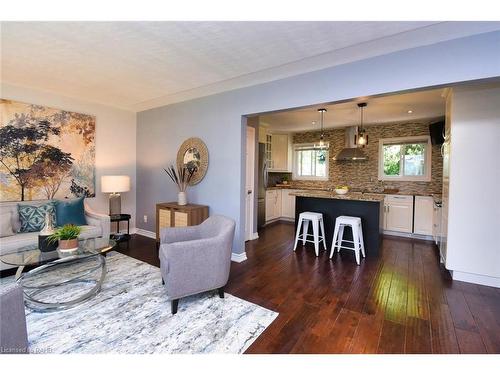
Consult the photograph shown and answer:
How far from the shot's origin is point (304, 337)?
1862mm

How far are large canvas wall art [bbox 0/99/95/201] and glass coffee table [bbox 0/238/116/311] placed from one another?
1454 mm

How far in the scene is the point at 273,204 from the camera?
640cm

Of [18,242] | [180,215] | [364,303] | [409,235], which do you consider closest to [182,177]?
[180,215]

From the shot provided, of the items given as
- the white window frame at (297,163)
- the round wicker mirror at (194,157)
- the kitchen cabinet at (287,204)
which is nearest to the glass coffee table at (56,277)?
the round wicker mirror at (194,157)

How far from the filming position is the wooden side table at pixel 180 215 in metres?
3.63

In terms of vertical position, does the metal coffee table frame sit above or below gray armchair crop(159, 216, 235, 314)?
below

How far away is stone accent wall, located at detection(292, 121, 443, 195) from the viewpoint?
5.21m

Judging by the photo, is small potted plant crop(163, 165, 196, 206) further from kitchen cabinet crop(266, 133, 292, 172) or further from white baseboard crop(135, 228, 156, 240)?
kitchen cabinet crop(266, 133, 292, 172)

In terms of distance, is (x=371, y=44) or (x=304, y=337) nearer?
(x=304, y=337)

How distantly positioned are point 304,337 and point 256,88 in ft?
9.71

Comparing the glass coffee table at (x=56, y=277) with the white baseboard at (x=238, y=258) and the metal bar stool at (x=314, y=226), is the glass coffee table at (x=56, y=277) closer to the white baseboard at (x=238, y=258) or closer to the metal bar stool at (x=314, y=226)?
the white baseboard at (x=238, y=258)

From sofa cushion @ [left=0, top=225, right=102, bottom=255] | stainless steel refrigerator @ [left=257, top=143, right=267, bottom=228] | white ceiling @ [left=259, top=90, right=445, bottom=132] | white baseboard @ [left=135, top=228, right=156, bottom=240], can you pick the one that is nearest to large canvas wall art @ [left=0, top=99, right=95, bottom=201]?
sofa cushion @ [left=0, top=225, right=102, bottom=255]
